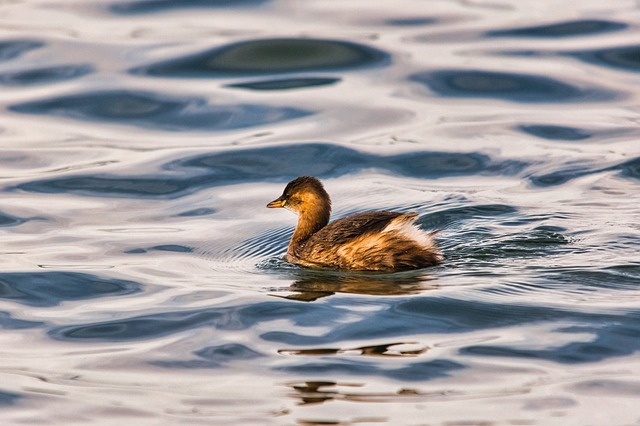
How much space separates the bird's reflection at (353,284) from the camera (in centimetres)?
850

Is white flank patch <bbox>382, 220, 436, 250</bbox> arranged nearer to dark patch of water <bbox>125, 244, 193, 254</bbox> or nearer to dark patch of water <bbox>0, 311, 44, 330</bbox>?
dark patch of water <bbox>125, 244, 193, 254</bbox>

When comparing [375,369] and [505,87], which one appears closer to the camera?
[375,369]

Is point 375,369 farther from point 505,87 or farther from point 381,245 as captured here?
point 505,87

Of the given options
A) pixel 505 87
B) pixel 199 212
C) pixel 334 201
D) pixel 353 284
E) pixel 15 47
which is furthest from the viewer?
pixel 15 47

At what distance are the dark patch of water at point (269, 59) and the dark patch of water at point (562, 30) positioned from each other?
1956 mm

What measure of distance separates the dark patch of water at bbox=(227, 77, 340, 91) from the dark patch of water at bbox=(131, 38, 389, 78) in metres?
0.28

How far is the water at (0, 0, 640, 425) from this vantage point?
6871 millimetres

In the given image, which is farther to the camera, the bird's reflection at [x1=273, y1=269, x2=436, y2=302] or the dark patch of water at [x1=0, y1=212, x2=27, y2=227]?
the dark patch of water at [x1=0, y1=212, x2=27, y2=227]

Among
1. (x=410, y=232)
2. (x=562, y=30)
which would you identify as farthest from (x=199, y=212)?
(x=562, y=30)

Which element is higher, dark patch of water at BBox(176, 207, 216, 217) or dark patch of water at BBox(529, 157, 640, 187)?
dark patch of water at BBox(529, 157, 640, 187)

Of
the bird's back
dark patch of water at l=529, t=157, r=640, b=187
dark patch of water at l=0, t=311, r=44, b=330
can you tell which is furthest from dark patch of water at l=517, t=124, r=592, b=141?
dark patch of water at l=0, t=311, r=44, b=330

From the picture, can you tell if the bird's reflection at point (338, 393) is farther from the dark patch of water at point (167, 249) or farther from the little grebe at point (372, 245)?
the dark patch of water at point (167, 249)

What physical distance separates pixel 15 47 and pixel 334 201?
6.67 metres

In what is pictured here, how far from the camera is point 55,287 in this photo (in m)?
9.08
